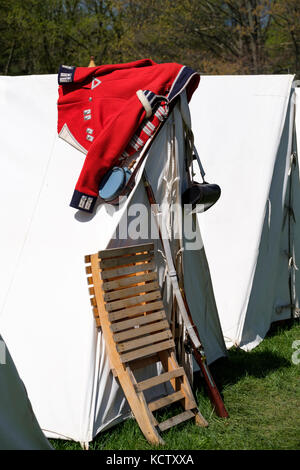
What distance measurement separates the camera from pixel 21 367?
374cm

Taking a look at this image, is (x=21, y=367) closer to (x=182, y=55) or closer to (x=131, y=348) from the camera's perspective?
(x=131, y=348)

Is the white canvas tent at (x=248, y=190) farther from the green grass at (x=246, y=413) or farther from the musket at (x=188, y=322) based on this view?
the musket at (x=188, y=322)

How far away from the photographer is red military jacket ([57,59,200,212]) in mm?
3734

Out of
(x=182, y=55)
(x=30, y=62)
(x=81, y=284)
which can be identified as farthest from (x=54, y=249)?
(x=30, y=62)

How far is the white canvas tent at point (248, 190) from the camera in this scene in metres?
5.58

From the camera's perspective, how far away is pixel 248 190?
18.7 ft

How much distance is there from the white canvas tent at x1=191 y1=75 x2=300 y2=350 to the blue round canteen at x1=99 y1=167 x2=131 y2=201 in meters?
A: 2.19

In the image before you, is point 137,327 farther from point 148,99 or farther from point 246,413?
point 148,99

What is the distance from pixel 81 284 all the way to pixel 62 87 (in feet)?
4.44

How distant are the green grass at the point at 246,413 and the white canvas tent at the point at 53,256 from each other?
0.21 m

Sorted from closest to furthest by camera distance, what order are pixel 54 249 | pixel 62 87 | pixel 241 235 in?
pixel 54 249, pixel 62 87, pixel 241 235

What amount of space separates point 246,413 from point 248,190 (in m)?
2.27

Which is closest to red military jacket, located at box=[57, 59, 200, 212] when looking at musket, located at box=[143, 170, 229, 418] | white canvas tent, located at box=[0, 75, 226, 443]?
white canvas tent, located at box=[0, 75, 226, 443]

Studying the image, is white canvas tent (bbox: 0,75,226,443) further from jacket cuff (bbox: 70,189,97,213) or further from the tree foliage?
the tree foliage
